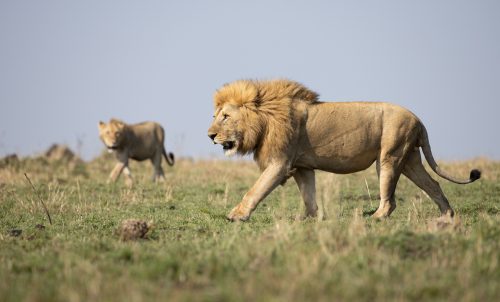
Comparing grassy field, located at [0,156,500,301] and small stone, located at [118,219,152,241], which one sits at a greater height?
grassy field, located at [0,156,500,301]

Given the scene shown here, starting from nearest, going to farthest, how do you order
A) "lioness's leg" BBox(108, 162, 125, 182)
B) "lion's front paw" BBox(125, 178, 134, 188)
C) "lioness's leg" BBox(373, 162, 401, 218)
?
"lioness's leg" BBox(373, 162, 401, 218) → "lion's front paw" BBox(125, 178, 134, 188) → "lioness's leg" BBox(108, 162, 125, 182)

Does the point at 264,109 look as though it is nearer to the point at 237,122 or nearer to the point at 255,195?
the point at 237,122

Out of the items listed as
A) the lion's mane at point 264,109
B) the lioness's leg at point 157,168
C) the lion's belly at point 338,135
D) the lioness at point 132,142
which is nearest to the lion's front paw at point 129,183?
the lioness at point 132,142

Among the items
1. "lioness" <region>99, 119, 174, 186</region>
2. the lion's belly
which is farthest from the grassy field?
"lioness" <region>99, 119, 174, 186</region>

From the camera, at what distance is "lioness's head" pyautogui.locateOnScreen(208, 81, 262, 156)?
8883 mm

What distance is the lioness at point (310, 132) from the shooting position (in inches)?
349

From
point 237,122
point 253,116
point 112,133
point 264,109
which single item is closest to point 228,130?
point 237,122

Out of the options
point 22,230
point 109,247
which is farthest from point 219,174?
point 109,247

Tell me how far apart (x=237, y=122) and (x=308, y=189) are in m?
1.39

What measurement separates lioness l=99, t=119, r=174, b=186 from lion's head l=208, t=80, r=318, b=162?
9362 millimetres

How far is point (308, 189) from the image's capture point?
31.0 feet

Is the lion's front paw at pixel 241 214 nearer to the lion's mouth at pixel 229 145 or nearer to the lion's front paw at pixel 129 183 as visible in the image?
the lion's mouth at pixel 229 145

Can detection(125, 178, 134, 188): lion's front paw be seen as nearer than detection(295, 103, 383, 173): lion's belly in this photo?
No

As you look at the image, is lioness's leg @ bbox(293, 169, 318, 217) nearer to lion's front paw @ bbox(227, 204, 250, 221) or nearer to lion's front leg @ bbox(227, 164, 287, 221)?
lion's front leg @ bbox(227, 164, 287, 221)
